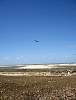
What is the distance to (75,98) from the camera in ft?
54.4

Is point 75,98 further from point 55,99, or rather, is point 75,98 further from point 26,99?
point 26,99

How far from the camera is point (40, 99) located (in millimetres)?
16156

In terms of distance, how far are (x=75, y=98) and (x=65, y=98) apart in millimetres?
727

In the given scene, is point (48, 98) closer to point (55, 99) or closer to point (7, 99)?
point (55, 99)

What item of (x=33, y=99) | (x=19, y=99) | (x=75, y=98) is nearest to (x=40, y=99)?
(x=33, y=99)

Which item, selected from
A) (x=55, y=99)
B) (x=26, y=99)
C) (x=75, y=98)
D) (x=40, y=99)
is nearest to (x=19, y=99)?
(x=26, y=99)

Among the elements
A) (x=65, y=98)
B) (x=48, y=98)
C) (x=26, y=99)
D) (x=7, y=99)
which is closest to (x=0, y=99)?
(x=7, y=99)

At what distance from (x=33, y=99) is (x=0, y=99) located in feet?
8.21

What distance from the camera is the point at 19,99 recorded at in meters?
16.3

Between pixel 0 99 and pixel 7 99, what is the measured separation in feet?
1.71

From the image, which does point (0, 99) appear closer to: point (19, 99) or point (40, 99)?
point (19, 99)

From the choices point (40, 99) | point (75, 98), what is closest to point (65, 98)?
point (75, 98)

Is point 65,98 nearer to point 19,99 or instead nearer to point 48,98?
point 48,98

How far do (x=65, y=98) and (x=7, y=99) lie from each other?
13.9ft
